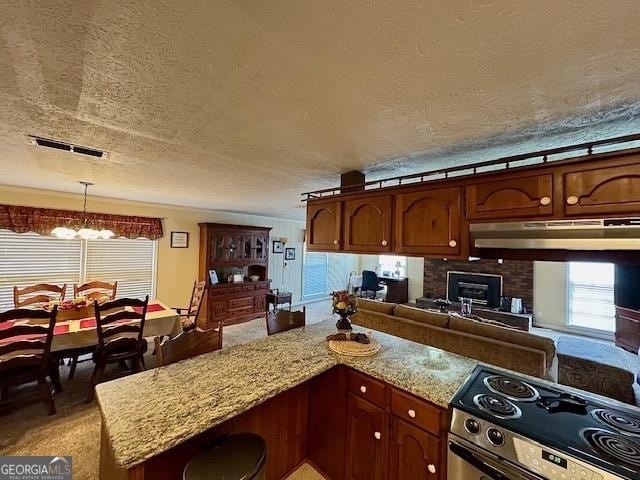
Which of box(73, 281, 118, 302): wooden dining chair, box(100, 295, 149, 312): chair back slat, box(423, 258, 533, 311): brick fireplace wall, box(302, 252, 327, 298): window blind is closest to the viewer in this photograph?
box(100, 295, 149, 312): chair back slat

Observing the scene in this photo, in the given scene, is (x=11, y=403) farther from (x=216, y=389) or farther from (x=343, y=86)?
(x=343, y=86)

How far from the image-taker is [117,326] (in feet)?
9.29

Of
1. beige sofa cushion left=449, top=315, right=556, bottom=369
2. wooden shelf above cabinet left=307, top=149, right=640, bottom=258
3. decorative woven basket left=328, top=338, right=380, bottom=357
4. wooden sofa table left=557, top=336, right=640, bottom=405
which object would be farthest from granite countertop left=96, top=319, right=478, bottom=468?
wooden sofa table left=557, top=336, right=640, bottom=405

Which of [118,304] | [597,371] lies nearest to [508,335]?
[597,371]

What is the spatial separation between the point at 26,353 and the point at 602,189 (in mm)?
4351

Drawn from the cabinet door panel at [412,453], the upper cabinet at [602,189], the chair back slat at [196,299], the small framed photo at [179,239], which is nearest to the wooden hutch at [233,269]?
the small framed photo at [179,239]

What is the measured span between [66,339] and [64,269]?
1.96 metres

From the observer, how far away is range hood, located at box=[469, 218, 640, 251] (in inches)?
48.0

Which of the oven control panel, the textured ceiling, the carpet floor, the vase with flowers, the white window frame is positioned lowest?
the carpet floor

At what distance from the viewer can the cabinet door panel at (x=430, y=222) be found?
1.76 m

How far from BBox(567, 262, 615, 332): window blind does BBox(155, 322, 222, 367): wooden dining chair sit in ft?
21.1

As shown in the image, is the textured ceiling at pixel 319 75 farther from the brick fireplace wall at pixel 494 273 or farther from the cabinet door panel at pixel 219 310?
the brick fireplace wall at pixel 494 273

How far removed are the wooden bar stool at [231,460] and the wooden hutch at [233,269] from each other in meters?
4.13

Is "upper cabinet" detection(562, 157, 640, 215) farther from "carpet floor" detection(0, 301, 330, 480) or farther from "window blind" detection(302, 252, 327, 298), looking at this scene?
"window blind" detection(302, 252, 327, 298)
